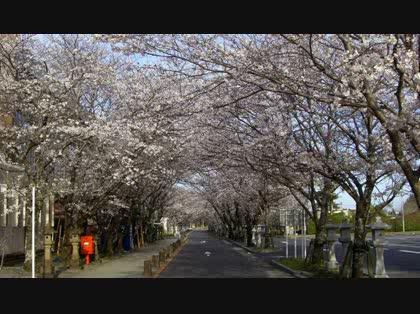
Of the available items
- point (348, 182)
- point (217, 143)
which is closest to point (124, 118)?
point (217, 143)

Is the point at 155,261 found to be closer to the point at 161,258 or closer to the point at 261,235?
the point at 161,258

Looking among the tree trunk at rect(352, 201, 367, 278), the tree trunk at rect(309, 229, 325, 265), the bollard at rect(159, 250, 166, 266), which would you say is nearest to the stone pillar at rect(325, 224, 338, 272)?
the tree trunk at rect(309, 229, 325, 265)

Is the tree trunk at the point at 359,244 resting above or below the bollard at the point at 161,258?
above

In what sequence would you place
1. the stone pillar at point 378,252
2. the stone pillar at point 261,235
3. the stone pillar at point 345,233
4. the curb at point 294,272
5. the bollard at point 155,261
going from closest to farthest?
the stone pillar at point 378,252, the stone pillar at point 345,233, the curb at point 294,272, the bollard at point 155,261, the stone pillar at point 261,235

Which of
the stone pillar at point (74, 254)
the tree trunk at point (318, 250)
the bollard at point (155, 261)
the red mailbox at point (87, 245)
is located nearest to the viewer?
the tree trunk at point (318, 250)

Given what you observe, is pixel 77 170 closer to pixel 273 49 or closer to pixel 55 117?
pixel 55 117

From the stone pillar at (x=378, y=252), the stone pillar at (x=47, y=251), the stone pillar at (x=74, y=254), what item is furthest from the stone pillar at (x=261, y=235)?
the stone pillar at (x=378, y=252)

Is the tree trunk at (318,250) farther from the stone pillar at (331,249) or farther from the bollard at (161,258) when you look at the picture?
the bollard at (161,258)

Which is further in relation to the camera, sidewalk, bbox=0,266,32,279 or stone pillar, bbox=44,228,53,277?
stone pillar, bbox=44,228,53,277

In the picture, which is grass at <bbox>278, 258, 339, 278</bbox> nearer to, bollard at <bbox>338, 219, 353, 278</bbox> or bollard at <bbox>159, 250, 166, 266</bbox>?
bollard at <bbox>338, 219, 353, 278</bbox>

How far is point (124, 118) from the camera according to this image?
20500mm

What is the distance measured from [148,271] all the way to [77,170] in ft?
18.5

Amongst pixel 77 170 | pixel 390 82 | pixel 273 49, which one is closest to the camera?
pixel 273 49

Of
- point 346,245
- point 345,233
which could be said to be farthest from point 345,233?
point 346,245
